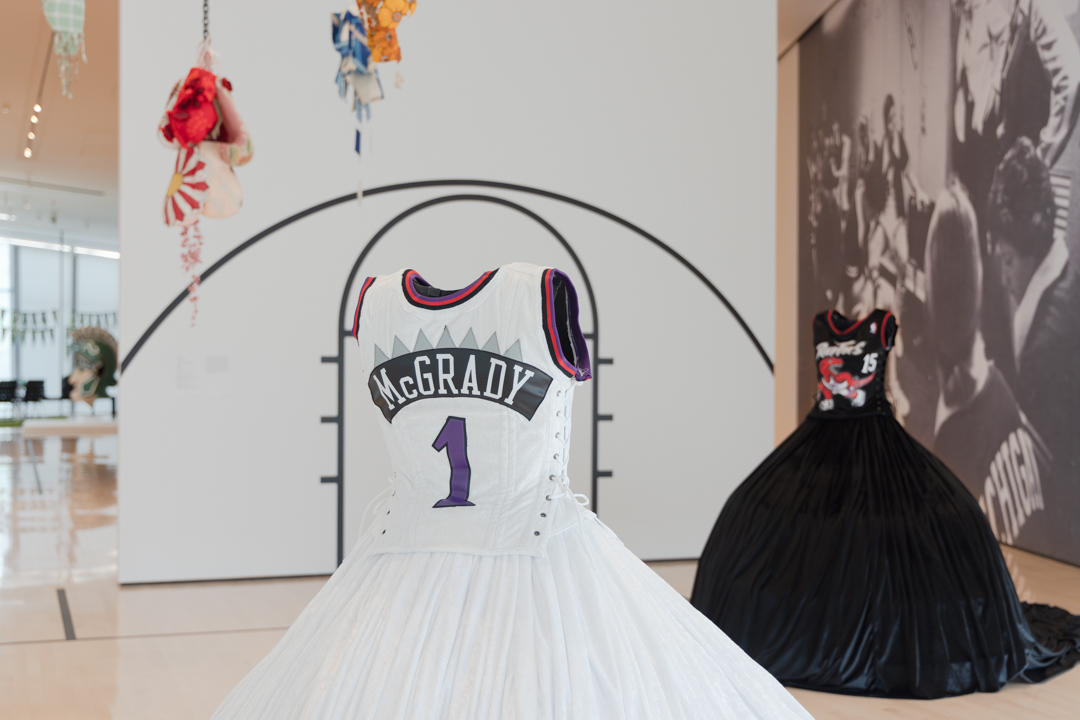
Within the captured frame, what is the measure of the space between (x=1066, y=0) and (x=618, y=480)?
3303 millimetres

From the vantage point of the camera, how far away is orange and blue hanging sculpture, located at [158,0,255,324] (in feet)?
11.0

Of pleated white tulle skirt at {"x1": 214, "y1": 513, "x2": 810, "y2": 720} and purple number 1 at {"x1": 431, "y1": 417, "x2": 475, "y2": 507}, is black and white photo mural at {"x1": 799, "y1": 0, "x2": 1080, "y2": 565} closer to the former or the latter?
pleated white tulle skirt at {"x1": 214, "y1": 513, "x2": 810, "y2": 720}

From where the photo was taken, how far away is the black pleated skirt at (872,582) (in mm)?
2566

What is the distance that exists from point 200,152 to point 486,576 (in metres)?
2.89

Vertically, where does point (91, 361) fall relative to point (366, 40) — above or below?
below

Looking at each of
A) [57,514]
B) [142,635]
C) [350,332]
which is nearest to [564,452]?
[142,635]

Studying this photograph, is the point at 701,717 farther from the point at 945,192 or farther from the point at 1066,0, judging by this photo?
the point at 945,192

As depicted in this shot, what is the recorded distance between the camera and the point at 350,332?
13.4ft

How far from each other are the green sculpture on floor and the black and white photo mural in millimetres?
7996

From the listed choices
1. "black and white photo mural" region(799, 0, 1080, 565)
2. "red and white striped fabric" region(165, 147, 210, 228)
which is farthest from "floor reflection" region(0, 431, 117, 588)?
"black and white photo mural" region(799, 0, 1080, 565)

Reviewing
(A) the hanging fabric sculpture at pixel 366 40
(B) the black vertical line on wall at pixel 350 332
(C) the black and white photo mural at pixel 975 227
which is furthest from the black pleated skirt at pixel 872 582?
(C) the black and white photo mural at pixel 975 227

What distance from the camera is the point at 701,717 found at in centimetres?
127

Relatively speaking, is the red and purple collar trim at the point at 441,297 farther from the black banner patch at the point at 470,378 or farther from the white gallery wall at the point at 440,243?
the white gallery wall at the point at 440,243

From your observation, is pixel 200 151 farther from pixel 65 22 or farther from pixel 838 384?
pixel 838 384
